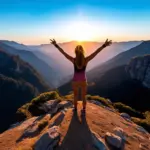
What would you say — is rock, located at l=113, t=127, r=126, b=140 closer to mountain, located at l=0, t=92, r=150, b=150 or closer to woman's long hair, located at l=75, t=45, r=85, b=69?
mountain, located at l=0, t=92, r=150, b=150

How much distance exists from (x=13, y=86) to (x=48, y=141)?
126 m

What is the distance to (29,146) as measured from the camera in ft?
30.8

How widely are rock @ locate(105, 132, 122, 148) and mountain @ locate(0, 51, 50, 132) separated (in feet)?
262

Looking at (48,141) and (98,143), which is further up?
(48,141)

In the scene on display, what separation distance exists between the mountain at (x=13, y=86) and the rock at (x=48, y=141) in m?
79.9

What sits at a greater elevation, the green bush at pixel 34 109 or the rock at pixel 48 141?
the rock at pixel 48 141

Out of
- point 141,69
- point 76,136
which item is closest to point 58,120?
point 76,136

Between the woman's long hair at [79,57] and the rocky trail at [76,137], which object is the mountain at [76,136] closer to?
the rocky trail at [76,137]

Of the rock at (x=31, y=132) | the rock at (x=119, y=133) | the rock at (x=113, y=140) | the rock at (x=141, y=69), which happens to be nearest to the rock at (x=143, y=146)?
the rock at (x=119, y=133)

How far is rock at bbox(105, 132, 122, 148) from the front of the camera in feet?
31.7

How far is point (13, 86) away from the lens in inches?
5153

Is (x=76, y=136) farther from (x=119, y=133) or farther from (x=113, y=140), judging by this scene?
(x=119, y=133)

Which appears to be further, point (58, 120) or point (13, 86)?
point (13, 86)

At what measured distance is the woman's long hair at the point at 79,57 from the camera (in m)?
10.9
